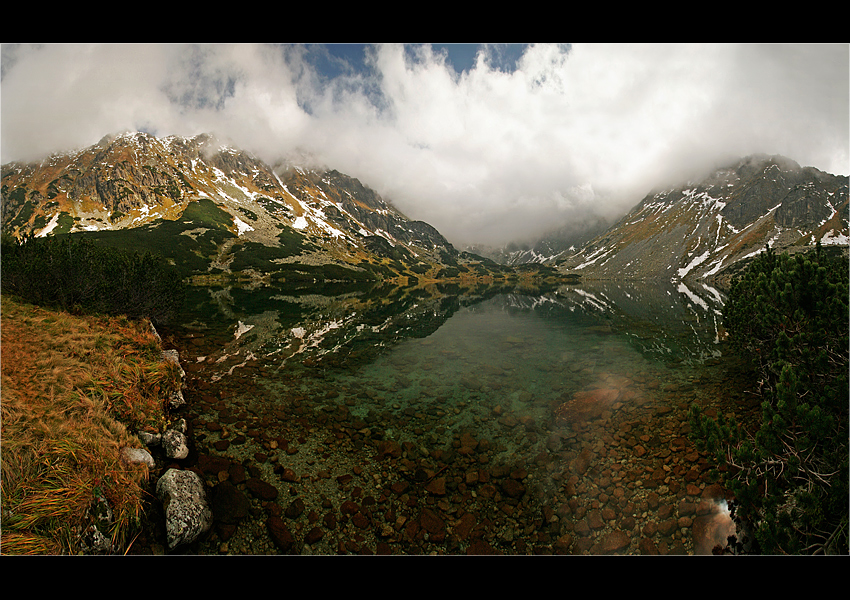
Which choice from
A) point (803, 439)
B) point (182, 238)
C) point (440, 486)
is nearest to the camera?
point (803, 439)

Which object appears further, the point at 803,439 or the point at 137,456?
the point at 137,456

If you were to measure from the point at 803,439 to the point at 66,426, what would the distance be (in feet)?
47.0

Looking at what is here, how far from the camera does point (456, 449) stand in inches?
427

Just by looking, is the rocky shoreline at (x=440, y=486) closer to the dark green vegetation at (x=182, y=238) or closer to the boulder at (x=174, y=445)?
the boulder at (x=174, y=445)

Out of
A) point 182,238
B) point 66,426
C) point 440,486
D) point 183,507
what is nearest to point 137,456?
point 66,426

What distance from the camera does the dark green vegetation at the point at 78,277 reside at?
1582 centimetres

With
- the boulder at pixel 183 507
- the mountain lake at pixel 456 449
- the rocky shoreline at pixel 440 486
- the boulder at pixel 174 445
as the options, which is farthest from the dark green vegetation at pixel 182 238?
the boulder at pixel 183 507

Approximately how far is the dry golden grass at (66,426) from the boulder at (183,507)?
0.45 meters

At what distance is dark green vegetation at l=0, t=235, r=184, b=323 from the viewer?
15.8 meters

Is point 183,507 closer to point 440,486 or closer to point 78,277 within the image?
point 440,486

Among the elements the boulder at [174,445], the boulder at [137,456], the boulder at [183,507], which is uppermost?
the boulder at [183,507]

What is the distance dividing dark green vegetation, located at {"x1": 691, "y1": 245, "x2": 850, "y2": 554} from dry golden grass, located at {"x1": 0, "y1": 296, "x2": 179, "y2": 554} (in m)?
11.2

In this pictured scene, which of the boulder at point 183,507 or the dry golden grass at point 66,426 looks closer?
the dry golden grass at point 66,426
